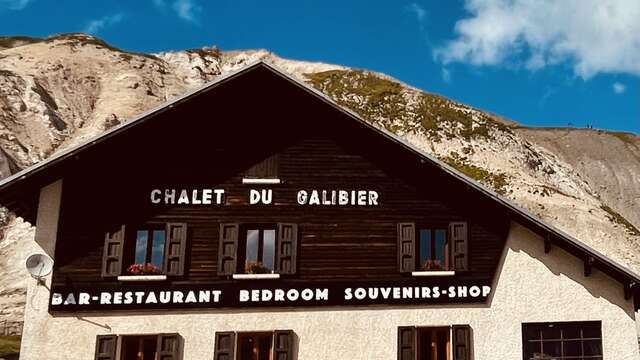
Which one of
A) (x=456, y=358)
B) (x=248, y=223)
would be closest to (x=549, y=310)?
(x=456, y=358)

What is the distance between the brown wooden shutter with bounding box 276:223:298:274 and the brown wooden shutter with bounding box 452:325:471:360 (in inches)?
204

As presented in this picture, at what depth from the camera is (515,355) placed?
15297 mm

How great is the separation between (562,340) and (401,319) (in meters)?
5.10

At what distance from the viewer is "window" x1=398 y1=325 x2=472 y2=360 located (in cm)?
1487

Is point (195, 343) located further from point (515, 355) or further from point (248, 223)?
point (515, 355)

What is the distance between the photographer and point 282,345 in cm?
1438

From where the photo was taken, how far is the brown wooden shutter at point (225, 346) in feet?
46.3

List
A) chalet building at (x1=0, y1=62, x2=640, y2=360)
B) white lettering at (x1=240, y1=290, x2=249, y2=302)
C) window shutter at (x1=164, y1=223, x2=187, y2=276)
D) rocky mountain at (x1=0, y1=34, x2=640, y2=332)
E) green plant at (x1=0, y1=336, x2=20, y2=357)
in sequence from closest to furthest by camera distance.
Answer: chalet building at (x1=0, y1=62, x2=640, y2=360) → window shutter at (x1=164, y1=223, x2=187, y2=276) → white lettering at (x1=240, y1=290, x2=249, y2=302) → green plant at (x1=0, y1=336, x2=20, y2=357) → rocky mountain at (x1=0, y1=34, x2=640, y2=332)

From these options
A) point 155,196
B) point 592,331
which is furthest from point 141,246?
point 592,331

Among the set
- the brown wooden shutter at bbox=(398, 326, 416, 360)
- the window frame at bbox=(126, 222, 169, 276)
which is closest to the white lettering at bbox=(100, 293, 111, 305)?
the window frame at bbox=(126, 222, 169, 276)

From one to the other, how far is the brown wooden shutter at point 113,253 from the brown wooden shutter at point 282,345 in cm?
471

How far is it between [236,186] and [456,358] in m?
8.28

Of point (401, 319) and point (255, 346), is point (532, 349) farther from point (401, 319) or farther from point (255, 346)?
point (255, 346)

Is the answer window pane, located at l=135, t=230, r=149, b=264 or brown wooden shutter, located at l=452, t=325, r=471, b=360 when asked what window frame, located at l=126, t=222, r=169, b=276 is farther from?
brown wooden shutter, located at l=452, t=325, r=471, b=360
